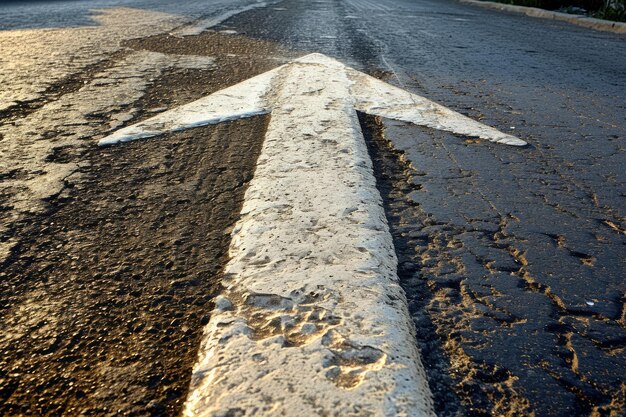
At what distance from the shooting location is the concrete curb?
728 centimetres

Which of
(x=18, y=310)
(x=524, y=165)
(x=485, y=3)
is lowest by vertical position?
(x=18, y=310)

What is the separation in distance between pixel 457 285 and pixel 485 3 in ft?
38.2

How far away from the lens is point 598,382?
2.59ft

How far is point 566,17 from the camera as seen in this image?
27.6 feet

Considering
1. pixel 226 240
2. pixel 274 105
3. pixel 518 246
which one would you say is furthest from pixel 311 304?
pixel 274 105

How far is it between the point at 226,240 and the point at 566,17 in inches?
348

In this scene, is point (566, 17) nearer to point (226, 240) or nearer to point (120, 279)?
point (226, 240)

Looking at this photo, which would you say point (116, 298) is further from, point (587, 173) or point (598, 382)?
point (587, 173)

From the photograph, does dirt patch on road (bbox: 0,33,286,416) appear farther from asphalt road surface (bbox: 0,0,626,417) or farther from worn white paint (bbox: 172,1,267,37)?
worn white paint (bbox: 172,1,267,37)

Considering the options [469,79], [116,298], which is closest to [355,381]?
[116,298]

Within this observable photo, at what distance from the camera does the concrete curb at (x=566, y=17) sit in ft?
23.9

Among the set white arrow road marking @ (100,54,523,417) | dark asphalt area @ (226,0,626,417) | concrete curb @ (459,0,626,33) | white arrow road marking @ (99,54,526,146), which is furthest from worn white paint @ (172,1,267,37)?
concrete curb @ (459,0,626,33)

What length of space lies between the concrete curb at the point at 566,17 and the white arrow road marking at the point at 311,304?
7.08 metres

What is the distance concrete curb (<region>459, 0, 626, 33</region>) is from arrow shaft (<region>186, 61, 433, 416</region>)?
7334 mm
